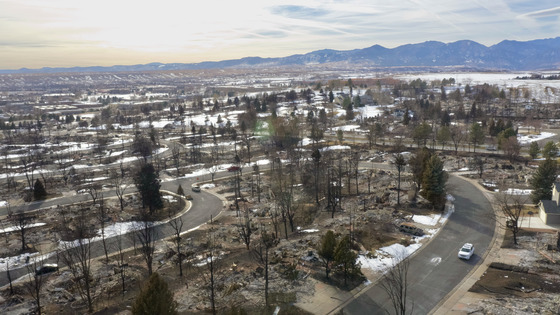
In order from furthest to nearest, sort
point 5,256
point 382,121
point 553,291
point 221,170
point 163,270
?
1. point 382,121
2. point 221,170
3. point 5,256
4. point 163,270
5. point 553,291

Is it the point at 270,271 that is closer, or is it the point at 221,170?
the point at 270,271

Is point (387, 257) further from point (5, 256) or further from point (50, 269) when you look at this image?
point (5, 256)

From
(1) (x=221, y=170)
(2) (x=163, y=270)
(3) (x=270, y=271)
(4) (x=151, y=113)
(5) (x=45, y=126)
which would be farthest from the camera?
(4) (x=151, y=113)

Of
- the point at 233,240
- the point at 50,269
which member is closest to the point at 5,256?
the point at 50,269

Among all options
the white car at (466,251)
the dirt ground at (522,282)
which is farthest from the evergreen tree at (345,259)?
the white car at (466,251)

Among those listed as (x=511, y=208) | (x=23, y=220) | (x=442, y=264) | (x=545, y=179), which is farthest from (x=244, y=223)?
(x=545, y=179)

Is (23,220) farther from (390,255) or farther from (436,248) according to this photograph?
(436,248)

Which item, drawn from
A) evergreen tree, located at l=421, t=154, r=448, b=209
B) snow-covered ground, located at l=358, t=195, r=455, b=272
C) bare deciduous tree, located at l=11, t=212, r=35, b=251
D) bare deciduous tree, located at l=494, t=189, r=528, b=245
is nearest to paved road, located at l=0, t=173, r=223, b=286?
bare deciduous tree, located at l=11, t=212, r=35, b=251
